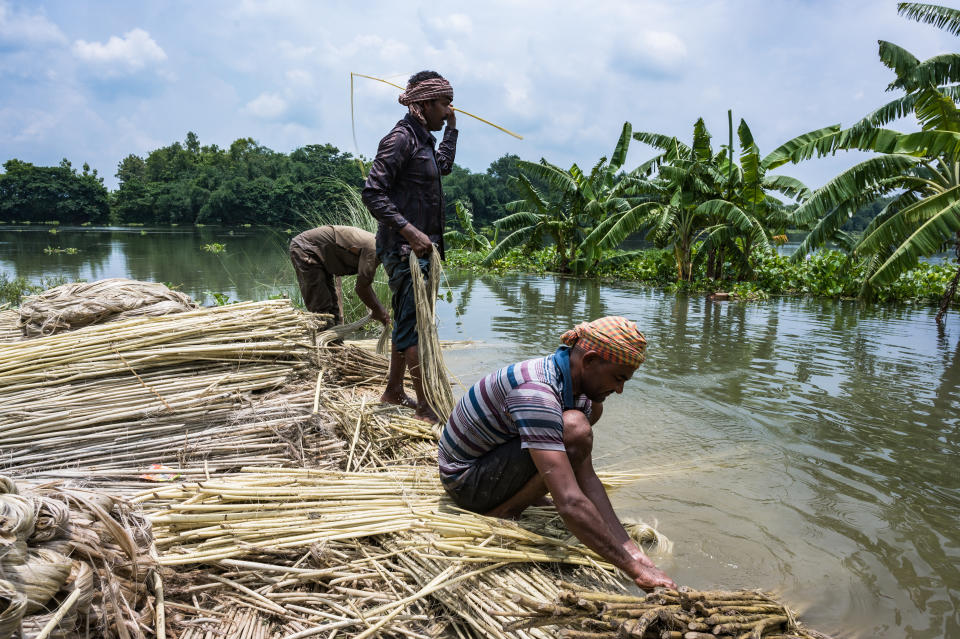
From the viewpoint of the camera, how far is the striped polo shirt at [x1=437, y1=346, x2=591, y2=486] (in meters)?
1.90

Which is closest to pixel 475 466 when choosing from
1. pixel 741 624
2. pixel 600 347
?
pixel 600 347

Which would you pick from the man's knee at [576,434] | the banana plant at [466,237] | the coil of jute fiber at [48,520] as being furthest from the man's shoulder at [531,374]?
the banana plant at [466,237]

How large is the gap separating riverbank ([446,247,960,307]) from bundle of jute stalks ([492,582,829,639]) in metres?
10.4

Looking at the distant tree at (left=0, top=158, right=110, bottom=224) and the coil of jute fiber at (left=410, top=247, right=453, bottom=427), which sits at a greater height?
the distant tree at (left=0, top=158, right=110, bottom=224)

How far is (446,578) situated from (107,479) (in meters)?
1.52

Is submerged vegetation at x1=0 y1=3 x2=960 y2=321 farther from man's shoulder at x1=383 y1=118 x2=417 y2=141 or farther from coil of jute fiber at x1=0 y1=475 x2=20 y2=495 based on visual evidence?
coil of jute fiber at x1=0 y1=475 x2=20 y2=495

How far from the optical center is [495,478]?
2.12 m

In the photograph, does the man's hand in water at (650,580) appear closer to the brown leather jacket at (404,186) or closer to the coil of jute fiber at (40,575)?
the coil of jute fiber at (40,575)

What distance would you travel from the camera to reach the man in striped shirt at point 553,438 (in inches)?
73.8

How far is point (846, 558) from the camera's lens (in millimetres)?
2467

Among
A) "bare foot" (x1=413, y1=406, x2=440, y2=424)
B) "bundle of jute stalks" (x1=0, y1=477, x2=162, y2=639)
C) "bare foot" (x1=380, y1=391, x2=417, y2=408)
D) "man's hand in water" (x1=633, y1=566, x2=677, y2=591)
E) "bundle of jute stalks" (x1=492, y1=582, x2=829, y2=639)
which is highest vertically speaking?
"bundle of jute stalks" (x1=0, y1=477, x2=162, y2=639)

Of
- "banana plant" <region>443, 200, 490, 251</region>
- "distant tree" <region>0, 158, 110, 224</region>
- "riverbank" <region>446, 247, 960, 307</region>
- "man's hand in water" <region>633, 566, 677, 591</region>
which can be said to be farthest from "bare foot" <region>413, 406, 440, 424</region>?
"distant tree" <region>0, 158, 110, 224</region>

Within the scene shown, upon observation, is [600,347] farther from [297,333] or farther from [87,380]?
[87,380]

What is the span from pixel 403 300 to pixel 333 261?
62.9 inches
